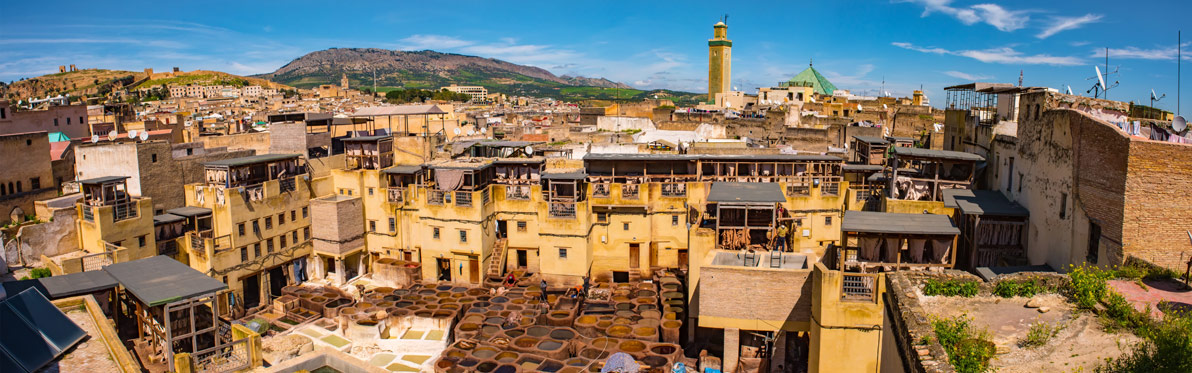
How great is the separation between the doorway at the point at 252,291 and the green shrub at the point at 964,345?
97.1ft

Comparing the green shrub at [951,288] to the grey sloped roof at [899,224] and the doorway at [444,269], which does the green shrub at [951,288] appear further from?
the doorway at [444,269]

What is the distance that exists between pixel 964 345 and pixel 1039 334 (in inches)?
64.6

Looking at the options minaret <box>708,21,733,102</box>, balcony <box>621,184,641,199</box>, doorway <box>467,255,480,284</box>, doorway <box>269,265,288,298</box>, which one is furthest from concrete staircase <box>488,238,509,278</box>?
minaret <box>708,21,733,102</box>

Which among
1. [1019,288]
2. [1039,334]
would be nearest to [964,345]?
[1039,334]

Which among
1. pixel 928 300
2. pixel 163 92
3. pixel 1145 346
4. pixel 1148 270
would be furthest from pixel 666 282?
pixel 163 92

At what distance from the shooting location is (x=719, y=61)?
88375mm

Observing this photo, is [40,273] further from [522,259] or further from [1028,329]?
[1028,329]

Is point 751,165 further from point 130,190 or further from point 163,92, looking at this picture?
point 163,92

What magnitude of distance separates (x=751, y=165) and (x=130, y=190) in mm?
29254

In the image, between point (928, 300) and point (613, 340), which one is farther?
point (613, 340)

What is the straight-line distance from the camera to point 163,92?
140m

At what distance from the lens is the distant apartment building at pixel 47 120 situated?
139ft

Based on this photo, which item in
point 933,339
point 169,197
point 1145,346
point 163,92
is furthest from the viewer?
point 163,92

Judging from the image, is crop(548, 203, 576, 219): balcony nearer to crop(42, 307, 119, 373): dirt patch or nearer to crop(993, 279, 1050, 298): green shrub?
crop(42, 307, 119, 373): dirt patch
